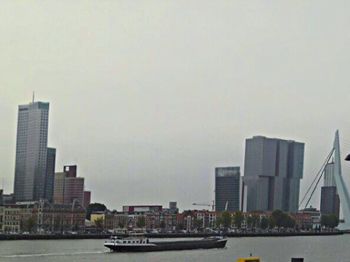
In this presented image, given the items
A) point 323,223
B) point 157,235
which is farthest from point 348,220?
point 323,223

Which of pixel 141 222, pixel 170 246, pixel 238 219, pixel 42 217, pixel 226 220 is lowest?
pixel 170 246

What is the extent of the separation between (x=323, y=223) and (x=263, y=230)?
844 inches

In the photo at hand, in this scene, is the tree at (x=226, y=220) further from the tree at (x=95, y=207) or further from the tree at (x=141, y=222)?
the tree at (x=95, y=207)

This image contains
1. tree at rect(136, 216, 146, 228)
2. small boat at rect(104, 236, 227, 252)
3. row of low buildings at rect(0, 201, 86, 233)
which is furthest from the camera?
tree at rect(136, 216, 146, 228)

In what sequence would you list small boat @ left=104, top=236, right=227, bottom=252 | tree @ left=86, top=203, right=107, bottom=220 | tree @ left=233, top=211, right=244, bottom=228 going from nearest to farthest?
small boat @ left=104, top=236, right=227, bottom=252, tree @ left=233, top=211, right=244, bottom=228, tree @ left=86, top=203, right=107, bottom=220

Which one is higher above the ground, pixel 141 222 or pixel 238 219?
pixel 238 219

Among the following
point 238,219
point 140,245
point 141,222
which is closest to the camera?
point 140,245

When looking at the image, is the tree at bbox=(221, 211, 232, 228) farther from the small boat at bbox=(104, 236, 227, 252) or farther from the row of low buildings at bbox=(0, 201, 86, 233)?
the small boat at bbox=(104, 236, 227, 252)

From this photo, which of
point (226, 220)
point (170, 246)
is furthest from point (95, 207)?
point (170, 246)

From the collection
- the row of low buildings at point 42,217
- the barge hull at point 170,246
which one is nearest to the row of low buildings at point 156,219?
the row of low buildings at point 42,217

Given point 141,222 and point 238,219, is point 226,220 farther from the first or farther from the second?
point 141,222

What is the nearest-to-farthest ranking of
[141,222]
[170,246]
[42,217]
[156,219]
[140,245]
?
[140,245] → [170,246] → [42,217] → [141,222] → [156,219]

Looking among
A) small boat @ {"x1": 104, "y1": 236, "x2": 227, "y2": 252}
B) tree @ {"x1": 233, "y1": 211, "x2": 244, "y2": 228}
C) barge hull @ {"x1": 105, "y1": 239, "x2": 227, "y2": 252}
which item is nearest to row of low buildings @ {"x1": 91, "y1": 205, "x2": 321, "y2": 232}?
tree @ {"x1": 233, "y1": 211, "x2": 244, "y2": 228}

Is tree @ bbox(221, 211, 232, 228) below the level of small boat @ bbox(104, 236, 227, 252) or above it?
above
